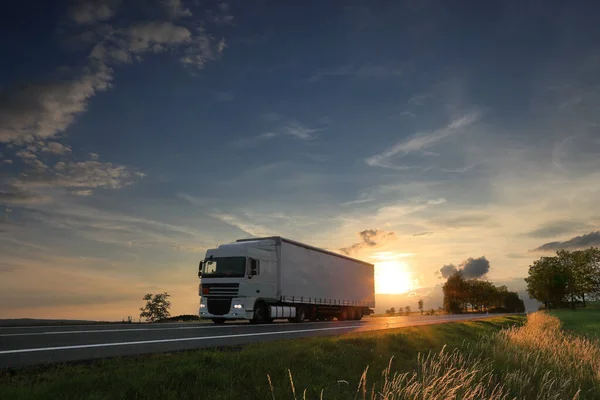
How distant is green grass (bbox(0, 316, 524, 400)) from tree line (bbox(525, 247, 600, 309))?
324 ft

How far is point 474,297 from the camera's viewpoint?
107562 mm

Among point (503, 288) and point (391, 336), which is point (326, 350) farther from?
point (503, 288)

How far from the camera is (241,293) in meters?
23.5

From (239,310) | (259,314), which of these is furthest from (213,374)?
(259,314)

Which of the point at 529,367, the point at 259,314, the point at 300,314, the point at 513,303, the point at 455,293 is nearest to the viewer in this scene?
the point at 529,367

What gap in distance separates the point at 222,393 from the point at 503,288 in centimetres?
15559

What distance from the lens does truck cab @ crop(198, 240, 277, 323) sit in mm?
23547

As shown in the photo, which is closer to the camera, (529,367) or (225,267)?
(529,367)

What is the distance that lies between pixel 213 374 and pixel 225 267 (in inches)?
617

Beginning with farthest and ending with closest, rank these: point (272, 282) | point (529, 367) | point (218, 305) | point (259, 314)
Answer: point (272, 282) < point (259, 314) < point (218, 305) < point (529, 367)

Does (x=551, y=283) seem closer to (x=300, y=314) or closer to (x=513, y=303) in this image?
(x=513, y=303)

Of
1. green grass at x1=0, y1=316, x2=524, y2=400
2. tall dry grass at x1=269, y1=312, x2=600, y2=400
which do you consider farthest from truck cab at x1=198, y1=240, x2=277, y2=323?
green grass at x1=0, y1=316, x2=524, y2=400

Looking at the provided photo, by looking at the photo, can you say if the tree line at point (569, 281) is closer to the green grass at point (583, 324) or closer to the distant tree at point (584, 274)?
the distant tree at point (584, 274)

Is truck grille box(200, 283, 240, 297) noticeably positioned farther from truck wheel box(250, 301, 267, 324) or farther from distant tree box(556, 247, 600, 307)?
distant tree box(556, 247, 600, 307)
